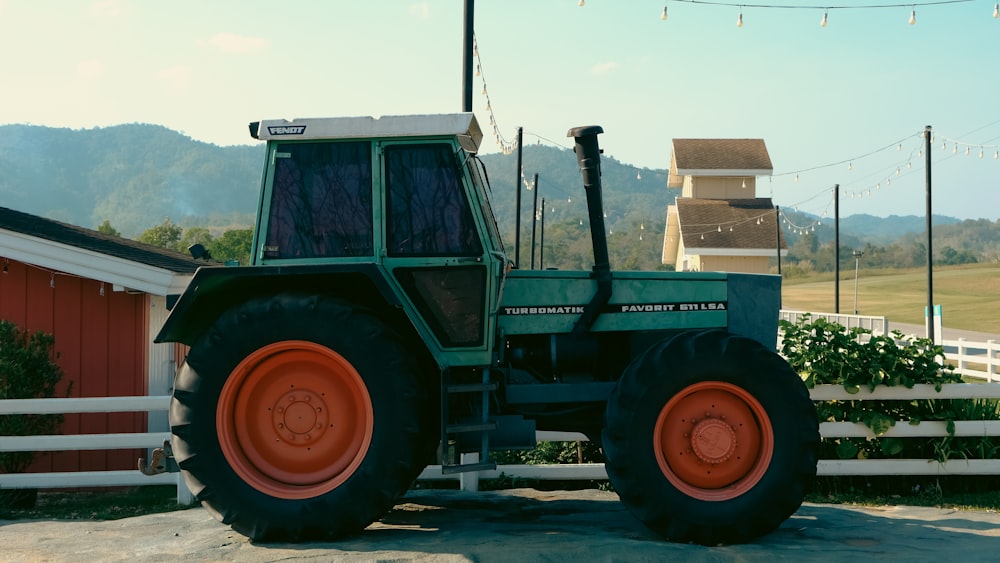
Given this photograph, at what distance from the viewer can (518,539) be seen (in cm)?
535

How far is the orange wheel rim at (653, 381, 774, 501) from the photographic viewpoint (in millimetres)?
5441

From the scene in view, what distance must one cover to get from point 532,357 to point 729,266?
43.0 m

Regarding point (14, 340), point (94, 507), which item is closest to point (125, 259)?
point (14, 340)

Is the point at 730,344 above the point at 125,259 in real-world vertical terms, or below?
below

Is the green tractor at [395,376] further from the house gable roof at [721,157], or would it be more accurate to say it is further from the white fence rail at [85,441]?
the house gable roof at [721,157]

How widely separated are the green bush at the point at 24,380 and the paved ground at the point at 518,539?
88.2 inches

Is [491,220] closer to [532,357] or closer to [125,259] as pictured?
[532,357]

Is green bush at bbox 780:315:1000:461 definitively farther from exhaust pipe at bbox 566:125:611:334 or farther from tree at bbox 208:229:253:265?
tree at bbox 208:229:253:265

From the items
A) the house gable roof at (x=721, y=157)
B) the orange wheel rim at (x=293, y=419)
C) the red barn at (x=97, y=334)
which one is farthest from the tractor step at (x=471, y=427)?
the house gable roof at (x=721, y=157)

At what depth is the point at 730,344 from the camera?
17.9ft

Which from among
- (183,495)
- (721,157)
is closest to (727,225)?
(721,157)

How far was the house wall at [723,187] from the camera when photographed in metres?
51.2

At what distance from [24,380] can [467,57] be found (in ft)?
24.9

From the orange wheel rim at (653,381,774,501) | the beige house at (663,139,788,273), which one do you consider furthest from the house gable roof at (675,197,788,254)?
the orange wheel rim at (653,381,774,501)
